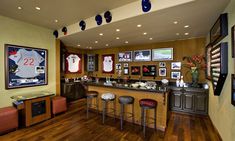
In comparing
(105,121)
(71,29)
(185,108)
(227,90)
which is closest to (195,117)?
(185,108)

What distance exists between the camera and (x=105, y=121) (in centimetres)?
356

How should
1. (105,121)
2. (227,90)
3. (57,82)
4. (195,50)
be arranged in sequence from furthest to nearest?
(57,82) < (195,50) < (105,121) < (227,90)

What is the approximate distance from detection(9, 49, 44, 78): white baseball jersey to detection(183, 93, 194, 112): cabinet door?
5.08 metres

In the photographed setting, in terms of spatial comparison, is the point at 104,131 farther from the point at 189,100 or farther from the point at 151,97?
the point at 189,100

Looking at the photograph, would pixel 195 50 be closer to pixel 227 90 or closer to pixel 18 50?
pixel 227 90

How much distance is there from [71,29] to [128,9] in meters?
2.19

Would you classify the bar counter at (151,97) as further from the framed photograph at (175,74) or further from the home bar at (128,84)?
the framed photograph at (175,74)

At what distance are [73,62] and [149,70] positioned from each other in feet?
12.8

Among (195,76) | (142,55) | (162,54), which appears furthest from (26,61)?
(195,76)

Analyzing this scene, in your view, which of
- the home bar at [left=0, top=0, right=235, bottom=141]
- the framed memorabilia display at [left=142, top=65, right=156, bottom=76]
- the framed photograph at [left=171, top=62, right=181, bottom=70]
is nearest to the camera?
the home bar at [left=0, top=0, right=235, bottom=141]

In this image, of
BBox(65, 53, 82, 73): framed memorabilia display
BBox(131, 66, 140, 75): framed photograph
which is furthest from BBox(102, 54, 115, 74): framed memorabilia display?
BBox(65, 53, 82, 73): framed memorabilia display

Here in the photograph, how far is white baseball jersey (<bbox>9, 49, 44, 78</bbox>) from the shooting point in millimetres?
3670

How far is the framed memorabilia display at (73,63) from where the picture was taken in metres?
6.14

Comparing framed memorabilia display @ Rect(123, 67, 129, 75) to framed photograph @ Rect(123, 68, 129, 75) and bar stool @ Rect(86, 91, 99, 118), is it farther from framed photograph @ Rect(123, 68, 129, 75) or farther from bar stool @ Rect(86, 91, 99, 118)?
bar stool @ Rect(86, 91, 99, 118)
